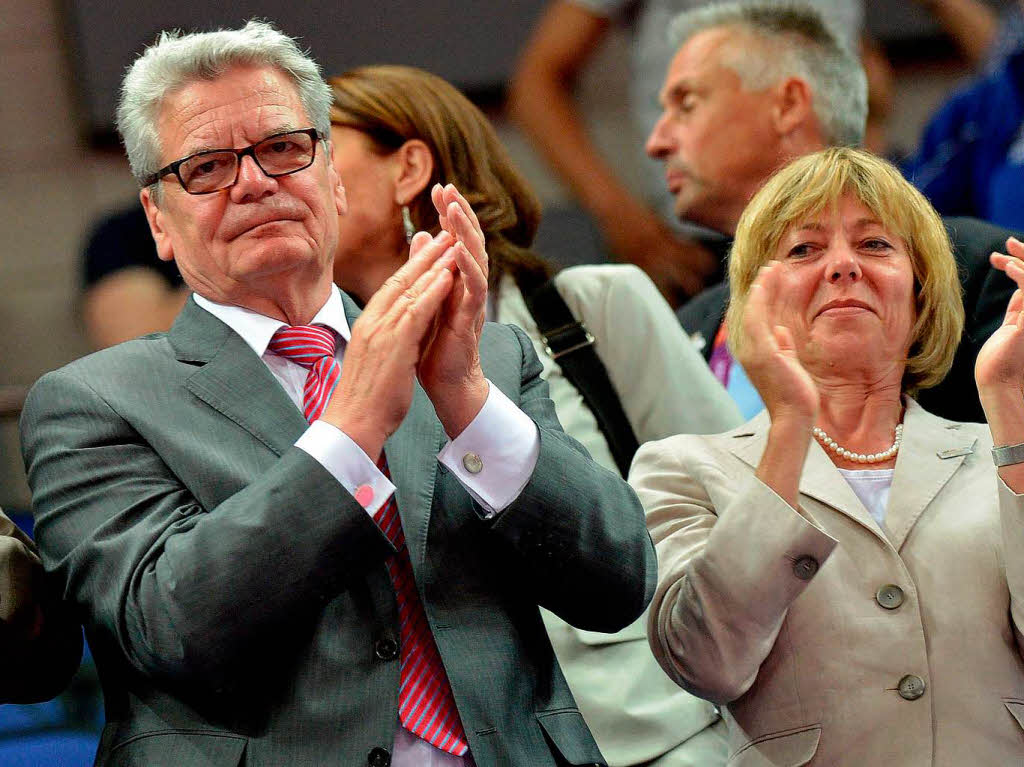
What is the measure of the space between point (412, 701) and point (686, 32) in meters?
2.31

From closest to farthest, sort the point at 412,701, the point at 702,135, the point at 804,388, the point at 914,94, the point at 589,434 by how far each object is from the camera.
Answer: the point at 412,701 < the point at 804,388 < the point at 589,434 < the point at 702,135 < the point at 914,94

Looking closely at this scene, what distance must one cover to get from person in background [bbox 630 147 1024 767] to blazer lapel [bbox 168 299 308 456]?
609 mm

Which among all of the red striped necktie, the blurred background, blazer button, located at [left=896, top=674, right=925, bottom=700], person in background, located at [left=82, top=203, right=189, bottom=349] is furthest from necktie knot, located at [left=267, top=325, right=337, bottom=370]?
the blurred background

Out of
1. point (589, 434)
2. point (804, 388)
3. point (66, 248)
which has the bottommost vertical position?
point (66, 248)

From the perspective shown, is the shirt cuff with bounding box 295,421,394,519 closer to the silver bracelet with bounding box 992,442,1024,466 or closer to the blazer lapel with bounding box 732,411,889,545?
the blazer lapel with bounding box 732,411,889,545

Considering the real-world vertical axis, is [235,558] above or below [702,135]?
above

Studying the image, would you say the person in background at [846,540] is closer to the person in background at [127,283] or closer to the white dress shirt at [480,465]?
the white dress shirt at [480,465]

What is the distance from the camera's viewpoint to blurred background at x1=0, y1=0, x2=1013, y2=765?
4.91 m

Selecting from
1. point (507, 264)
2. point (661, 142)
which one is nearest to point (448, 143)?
point (507, 264)

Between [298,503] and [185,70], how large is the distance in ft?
2.37

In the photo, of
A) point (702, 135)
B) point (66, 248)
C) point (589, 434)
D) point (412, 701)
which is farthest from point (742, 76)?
point (66, 248)

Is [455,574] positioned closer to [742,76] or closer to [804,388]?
[804,388]

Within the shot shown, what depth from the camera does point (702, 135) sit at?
3541 millimetres

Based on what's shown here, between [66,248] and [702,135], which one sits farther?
[66,248]
